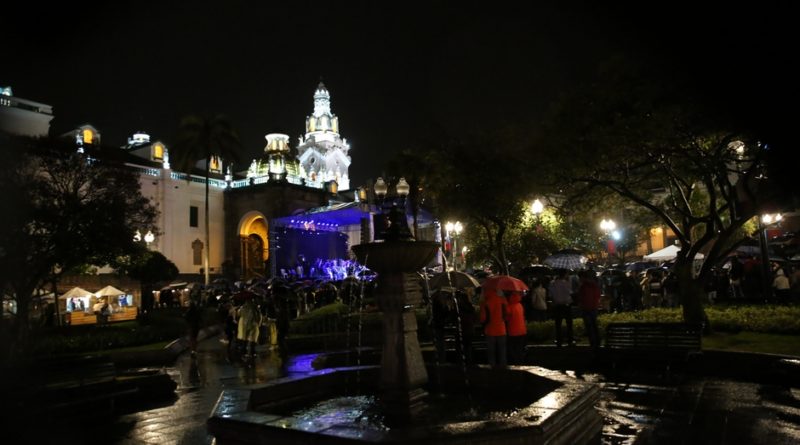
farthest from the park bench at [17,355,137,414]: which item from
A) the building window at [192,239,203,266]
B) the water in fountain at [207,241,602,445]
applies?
the building window at [192,239,203,266]

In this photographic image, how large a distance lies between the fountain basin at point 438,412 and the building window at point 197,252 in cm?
4124

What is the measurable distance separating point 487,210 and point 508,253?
33.3 feet

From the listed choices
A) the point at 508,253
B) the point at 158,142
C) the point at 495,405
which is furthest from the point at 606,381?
the point at 158,142

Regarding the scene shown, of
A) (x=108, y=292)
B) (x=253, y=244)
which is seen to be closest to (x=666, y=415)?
(x=108, y=292)

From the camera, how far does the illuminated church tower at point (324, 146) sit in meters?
87.1

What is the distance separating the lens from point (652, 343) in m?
10.1

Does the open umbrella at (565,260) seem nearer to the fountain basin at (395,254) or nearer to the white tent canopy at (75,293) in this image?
the fountain basin at (395,254)

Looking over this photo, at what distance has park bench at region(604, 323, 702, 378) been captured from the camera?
9.69 m

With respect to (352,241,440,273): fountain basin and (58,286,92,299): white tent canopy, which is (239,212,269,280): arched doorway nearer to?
(58,286,92,299): white tent canopy

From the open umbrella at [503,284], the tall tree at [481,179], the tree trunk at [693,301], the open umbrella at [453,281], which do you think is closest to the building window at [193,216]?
the tall tree at [481,179]

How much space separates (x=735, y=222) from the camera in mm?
12250

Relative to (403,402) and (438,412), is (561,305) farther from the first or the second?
(403,402)

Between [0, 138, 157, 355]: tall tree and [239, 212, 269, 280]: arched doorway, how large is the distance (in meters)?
32.1

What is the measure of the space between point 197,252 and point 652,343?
42.5 m
